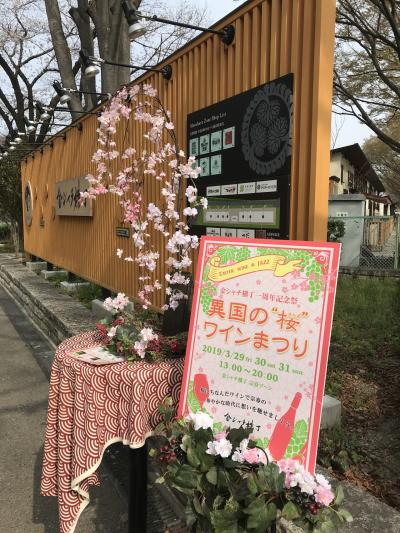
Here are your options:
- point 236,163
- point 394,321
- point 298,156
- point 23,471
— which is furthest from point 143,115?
point 394,321

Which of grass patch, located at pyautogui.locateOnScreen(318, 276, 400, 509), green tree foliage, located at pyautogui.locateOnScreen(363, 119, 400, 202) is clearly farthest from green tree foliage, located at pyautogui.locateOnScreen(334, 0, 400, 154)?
grass patch, located at pyautogui.locateOnScreen(318, 276, 400, 509)

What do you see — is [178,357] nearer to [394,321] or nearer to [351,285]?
[394,321]

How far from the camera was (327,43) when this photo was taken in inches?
110

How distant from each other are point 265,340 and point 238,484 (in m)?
0.55

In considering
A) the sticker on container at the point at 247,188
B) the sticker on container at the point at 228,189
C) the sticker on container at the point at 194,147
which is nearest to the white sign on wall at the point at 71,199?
the sticker on container at the point at 194,147

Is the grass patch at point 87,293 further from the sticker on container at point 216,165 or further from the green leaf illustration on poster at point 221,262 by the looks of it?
the green leaf illustration on poster at point 221,262

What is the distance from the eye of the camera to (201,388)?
2.03 m

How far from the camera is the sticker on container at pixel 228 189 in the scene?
358 cm

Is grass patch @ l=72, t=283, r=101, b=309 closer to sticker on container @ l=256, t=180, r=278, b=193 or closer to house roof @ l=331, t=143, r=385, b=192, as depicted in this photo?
sticker on container @ l=256, t=180, r=278, b=193

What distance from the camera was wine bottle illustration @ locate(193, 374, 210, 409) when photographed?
2.01m

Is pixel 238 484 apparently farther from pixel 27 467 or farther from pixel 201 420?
pixel 27 467

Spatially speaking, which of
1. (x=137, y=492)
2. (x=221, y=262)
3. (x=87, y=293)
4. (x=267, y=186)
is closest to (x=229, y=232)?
(x=267, y=186)

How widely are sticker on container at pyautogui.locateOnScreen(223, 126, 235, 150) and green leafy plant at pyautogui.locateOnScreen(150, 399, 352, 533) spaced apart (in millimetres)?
2291

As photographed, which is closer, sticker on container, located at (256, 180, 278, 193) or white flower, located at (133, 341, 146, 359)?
white flower, located at (133, 341, 146, 359)
